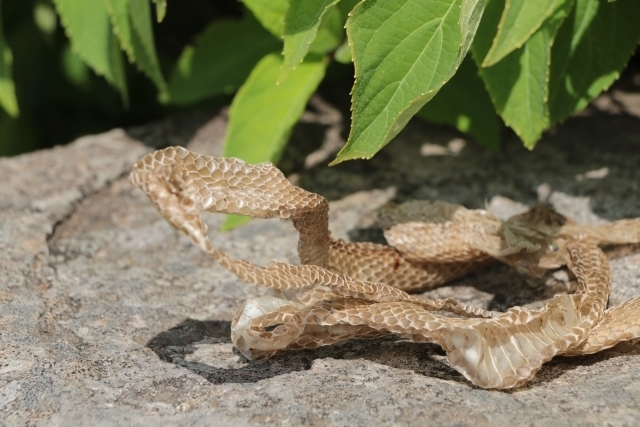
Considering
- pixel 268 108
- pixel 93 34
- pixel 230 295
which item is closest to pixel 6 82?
pixel 93 34

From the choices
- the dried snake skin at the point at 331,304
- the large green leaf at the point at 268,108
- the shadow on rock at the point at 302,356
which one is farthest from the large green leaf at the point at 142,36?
the shadow on rock at the point at 302,356

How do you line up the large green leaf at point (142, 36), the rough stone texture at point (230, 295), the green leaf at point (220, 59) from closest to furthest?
the rough stone texture at point (230, 295) < the large green leaf at point (142, 36) < the green leaf at point (220, 59)

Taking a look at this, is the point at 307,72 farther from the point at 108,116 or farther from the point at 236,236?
the point at 108,116

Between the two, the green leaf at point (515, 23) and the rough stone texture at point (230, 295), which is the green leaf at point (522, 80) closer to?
the green leaf at point (515, 23)

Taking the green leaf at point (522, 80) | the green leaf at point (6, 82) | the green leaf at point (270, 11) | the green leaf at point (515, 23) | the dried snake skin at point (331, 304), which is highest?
the green leaf at point (515, 23)

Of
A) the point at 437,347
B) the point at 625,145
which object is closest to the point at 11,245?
the point at 437,347

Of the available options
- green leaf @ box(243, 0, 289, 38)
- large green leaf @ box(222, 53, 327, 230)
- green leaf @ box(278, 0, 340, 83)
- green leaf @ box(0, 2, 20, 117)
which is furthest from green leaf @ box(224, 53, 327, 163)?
green leaf @ box(0, 2, 20, 117)

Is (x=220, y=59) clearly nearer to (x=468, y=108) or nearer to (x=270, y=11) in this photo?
(x=270, y=11)
